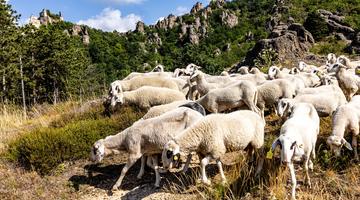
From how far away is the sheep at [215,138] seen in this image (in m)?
6.66

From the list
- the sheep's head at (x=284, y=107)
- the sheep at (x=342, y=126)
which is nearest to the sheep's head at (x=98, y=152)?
the sheep's head at (x=284, y=107)

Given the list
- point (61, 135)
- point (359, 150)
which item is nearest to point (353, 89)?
point (359, 150)

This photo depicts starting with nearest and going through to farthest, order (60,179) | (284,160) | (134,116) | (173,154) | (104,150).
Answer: (284,160)
(173,154)
(104,150)
(60,179)
(134,116)

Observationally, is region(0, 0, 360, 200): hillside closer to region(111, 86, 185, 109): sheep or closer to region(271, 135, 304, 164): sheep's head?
region(111, 86, 185, 109): sheep

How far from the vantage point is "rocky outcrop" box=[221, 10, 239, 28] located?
324ft

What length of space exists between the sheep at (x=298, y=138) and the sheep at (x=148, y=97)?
4209mm

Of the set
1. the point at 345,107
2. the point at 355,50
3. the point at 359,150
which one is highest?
the point at 355,50

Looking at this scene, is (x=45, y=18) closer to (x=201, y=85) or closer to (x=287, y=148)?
(x=201, y=85)

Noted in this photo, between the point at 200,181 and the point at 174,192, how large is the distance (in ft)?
1.83

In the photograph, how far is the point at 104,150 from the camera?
26.0 ft

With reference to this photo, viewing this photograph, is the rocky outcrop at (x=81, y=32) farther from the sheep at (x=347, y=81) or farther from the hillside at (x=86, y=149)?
the sheep at (x=347, y=81)

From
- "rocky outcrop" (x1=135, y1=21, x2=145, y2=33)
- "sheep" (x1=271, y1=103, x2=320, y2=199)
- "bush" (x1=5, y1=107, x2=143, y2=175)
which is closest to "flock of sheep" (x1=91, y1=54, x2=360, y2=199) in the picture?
"sheep" (x1=271, y1=103, x2=320, y2=199)

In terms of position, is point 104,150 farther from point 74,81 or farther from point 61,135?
point 74,81

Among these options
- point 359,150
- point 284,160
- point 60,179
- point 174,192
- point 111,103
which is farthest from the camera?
Result: point 111,103
